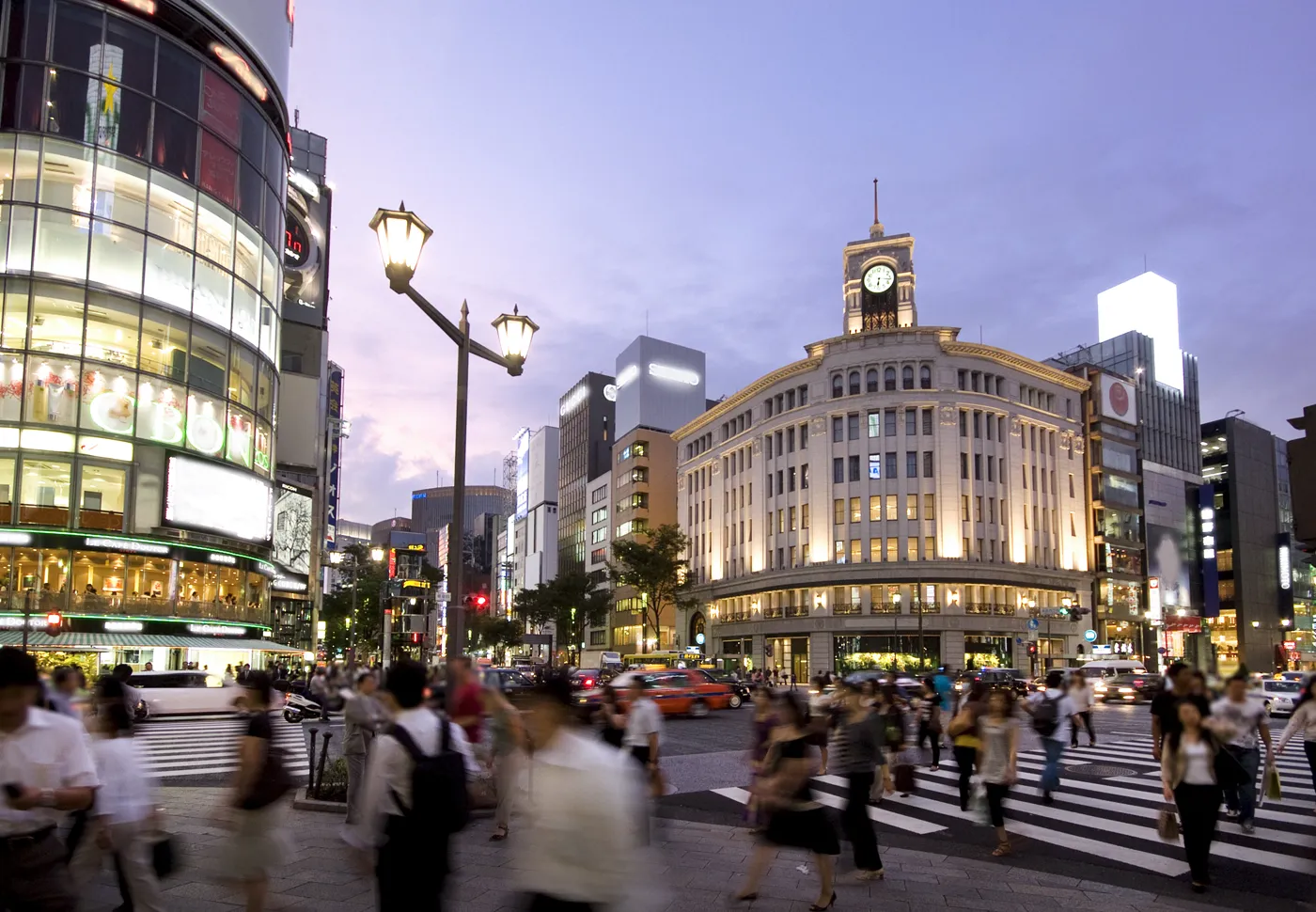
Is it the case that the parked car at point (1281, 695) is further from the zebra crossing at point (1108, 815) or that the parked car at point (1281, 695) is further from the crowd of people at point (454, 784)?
the crowd of people at point (454, 784)

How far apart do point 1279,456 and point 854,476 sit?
255ft

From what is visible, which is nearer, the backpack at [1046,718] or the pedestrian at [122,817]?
the pedestrian at [122,817]

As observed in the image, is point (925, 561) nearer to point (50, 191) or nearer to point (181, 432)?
point (181, 432)

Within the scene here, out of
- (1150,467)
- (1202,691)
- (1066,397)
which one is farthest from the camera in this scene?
Result: (1150,467)

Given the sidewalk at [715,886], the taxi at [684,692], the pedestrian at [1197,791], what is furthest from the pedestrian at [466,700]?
the taxi at [684,692]

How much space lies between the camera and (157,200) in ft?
149

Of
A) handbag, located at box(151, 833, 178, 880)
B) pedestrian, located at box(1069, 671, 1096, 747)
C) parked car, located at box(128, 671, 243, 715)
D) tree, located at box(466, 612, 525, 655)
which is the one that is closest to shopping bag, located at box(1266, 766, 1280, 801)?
pedestrian, located at box(1069, 671, 1096, 747)

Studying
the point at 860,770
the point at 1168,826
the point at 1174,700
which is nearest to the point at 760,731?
the point at 860,770

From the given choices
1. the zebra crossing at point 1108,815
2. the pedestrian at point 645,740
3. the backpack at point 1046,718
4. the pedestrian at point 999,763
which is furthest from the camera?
the backpack at point 1046,718

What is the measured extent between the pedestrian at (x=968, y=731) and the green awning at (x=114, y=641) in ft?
113

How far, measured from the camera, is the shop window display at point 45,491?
41.5 meters

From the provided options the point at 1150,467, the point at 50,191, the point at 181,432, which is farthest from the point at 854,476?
the point at 50,191

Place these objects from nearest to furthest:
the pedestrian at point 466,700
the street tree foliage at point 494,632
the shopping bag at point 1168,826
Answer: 1. the shopping bag at point 1168,826
2. the pedestrian at point 466,700
3. the street tree foliage at point 494,632

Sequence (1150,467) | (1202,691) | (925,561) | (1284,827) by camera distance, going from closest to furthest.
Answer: (1202,691) < (1284,827) < (925,561) < (1150,467)
